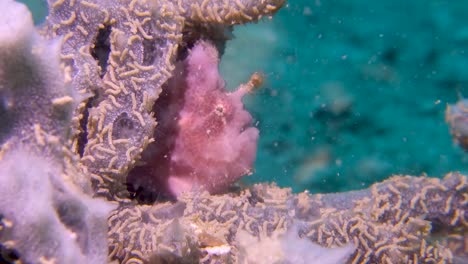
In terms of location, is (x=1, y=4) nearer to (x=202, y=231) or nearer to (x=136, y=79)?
(x=136, y=79)

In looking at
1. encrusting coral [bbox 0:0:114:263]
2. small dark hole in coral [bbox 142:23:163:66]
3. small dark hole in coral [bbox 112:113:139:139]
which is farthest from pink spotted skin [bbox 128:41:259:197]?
encrusting coral [bbox 0:0:114:263]

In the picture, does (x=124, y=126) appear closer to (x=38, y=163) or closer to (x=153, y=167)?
(x=153, y=167)

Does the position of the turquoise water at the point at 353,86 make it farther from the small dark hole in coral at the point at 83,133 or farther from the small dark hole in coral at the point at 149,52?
the small dark hole in coral at the point at 83,133

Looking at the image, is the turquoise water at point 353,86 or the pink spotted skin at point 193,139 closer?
the pink spotted skin at point 193,139

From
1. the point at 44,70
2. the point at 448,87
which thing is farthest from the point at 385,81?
the point at 44,70

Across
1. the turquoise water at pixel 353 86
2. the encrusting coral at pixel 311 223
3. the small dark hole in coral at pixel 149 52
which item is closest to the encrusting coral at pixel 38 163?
the encrusting coral at pixel 311 223

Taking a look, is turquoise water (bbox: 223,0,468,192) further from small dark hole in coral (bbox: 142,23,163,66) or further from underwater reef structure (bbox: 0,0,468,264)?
small dark hole in coral (bbox: 142,23,163,66)

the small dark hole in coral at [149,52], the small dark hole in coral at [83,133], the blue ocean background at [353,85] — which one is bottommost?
the small dark hole in coral at [83,133]
